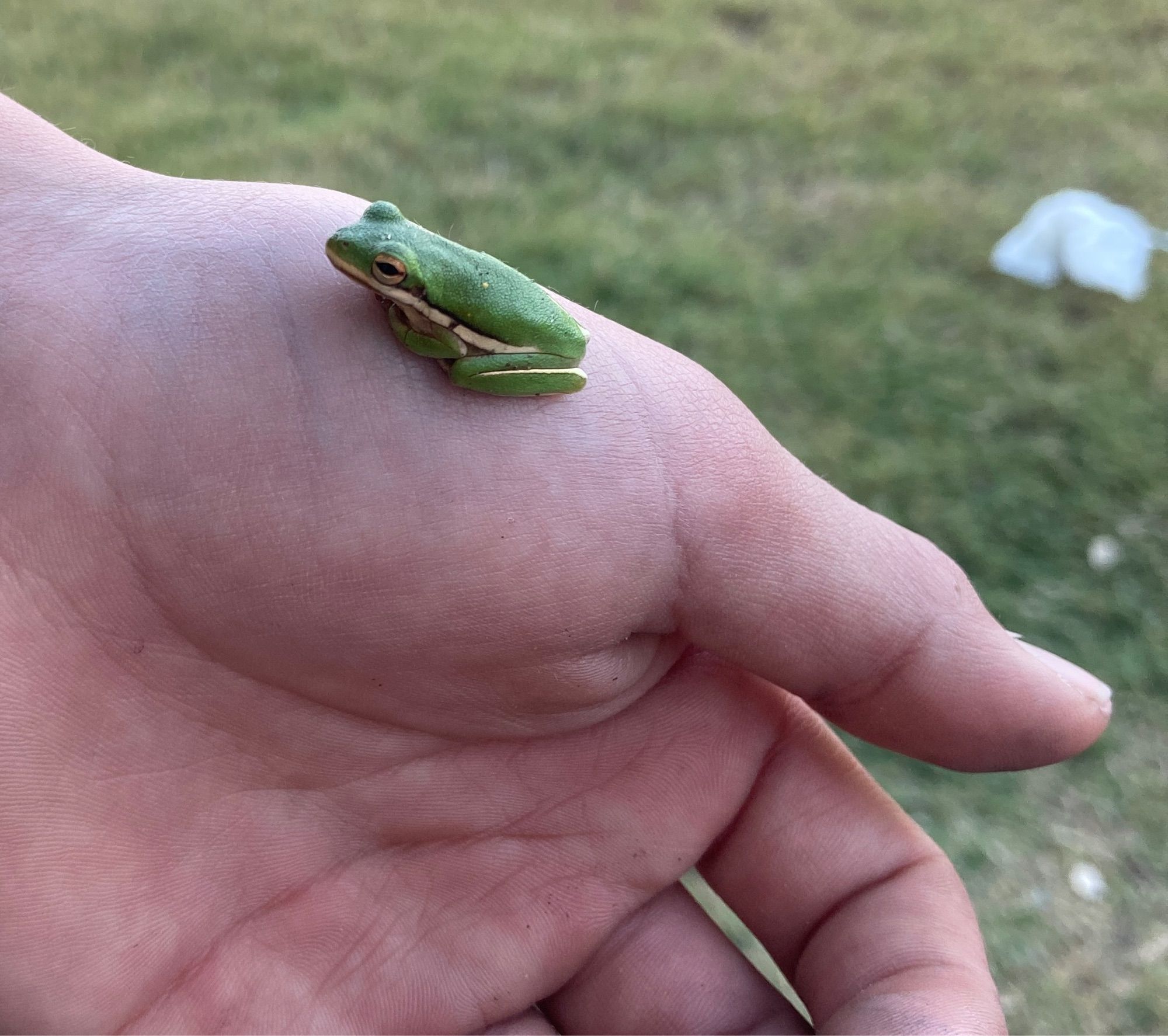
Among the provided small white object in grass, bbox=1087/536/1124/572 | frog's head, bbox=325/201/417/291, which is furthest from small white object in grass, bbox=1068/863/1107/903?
frog's head, bbox=325/201/417/291

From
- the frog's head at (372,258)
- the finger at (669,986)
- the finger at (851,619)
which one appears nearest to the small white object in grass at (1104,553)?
the finger at (851,619)

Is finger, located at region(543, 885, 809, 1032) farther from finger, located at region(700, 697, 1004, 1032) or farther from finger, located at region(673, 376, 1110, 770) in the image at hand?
finger, located at region(673, 376, 1110, 770)

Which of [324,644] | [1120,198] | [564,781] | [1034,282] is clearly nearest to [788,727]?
[564,781]

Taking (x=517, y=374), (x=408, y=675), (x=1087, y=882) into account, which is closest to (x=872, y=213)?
(x=1087, y=882)

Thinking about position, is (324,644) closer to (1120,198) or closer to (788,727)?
(788,727)

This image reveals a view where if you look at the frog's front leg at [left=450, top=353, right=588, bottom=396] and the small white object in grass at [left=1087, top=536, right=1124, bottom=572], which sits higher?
the frog's front leg at [left=450, top=353, right=588, bottom=396]

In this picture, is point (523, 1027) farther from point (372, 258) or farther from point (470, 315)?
point (372, 258)
